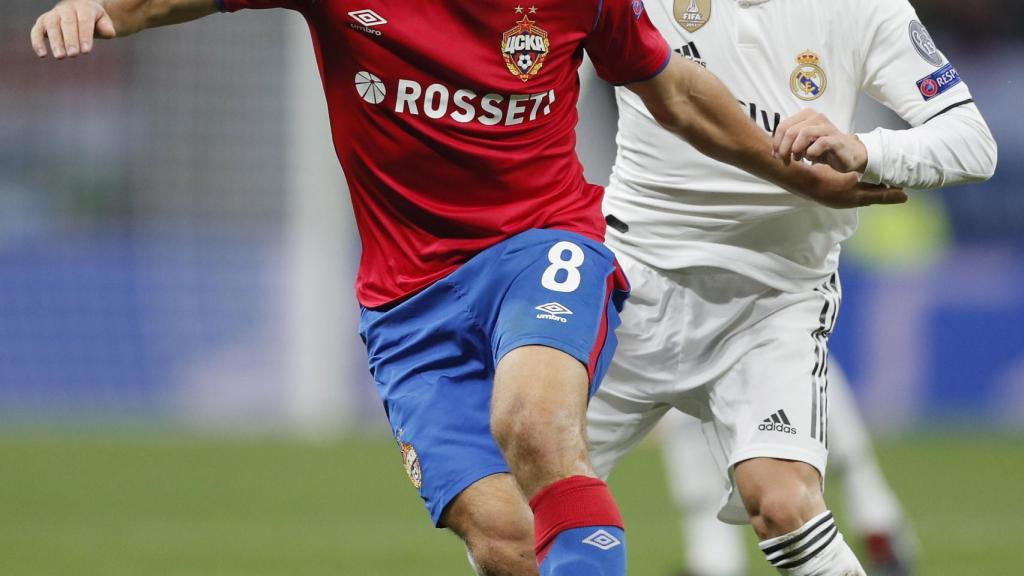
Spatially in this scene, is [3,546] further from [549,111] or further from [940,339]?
[940,339]

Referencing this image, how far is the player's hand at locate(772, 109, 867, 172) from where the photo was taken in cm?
426

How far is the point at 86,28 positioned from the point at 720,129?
5.37ft

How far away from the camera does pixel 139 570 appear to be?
7230 mm

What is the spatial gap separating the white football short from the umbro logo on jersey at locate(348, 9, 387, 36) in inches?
50.4

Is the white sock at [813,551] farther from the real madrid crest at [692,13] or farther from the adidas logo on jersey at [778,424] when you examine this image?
the real madrid crest at [692,13]

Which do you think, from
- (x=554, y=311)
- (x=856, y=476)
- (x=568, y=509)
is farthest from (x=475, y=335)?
(x=856, y=476)

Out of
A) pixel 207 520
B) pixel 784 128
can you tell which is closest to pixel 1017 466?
pixel 207 520

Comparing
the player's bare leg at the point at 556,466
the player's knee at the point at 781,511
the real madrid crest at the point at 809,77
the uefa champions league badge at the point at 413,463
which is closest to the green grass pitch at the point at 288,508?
the player's knee at the point at 781,511

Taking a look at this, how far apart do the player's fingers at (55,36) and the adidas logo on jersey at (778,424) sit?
2.09 metres

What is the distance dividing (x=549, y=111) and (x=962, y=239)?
28.5ft

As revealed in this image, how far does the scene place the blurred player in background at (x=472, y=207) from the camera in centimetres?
407

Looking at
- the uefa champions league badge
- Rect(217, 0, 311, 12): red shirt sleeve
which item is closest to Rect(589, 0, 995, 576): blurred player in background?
the uefa champions league badge

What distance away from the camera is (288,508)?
9.22 metres

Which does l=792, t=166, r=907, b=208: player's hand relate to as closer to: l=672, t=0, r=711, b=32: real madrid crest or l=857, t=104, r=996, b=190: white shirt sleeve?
l=857, t=104, r=996, b=190: white shirt sleeve
